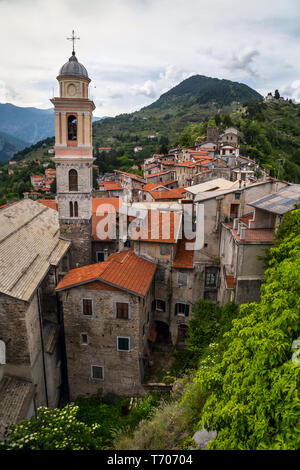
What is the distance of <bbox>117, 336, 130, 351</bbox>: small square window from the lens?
2173cm

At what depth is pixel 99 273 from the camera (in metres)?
21.5

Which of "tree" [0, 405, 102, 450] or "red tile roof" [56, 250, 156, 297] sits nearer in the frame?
"tree" [0, 405, 102, 450]

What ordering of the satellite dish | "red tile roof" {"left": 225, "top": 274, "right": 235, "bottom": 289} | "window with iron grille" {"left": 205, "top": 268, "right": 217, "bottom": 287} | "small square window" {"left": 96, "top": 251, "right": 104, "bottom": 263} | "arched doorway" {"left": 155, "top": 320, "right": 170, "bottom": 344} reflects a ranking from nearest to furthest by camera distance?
the satellite dish → "red tile roof" {"left": 225, "top": 274, "right": 235, "bottom": 289} → "window with iron grille" {"left": 205, "top": 268, "right": 217, "bottom": 287} → "arched doorway" {"left": 155, "top": 320, "right": 170, "bottom": 344} → "small square window" {"left": 96, "top": 251, "right": 104, "bottom": 263}

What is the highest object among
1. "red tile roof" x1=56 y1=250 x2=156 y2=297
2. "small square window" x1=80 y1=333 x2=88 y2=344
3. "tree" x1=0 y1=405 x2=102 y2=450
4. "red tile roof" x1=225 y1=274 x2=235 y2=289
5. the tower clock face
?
the tower clock face

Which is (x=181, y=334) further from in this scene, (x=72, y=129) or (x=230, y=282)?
(x=72, y=129)

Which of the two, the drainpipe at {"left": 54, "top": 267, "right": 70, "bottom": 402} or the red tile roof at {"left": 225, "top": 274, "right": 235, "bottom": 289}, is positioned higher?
the red tile roof at {"left": 225, "top": 274, "right": 235, "bottom": 289}

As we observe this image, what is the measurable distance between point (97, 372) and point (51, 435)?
11.5 metres

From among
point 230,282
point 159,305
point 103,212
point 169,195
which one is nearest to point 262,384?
point 230,282

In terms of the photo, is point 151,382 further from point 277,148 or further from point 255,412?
point 277,148

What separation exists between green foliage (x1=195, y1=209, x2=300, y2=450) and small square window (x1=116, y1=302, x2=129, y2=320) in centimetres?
1071

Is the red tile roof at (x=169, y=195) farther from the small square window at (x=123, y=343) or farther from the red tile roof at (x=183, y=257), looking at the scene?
the small square window at (x=123, y=343)

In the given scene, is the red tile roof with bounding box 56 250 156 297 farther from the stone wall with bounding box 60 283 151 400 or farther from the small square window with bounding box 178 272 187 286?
the small square window with bounding box 178 272 187 286

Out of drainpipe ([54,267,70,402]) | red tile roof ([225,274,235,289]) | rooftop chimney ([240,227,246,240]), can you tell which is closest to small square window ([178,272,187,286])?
red tile roof ([225,274,235,289])

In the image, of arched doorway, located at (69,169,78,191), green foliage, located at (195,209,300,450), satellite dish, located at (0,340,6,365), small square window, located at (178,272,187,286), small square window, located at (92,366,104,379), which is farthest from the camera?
arched doorway, located at (69,169,78,191)
